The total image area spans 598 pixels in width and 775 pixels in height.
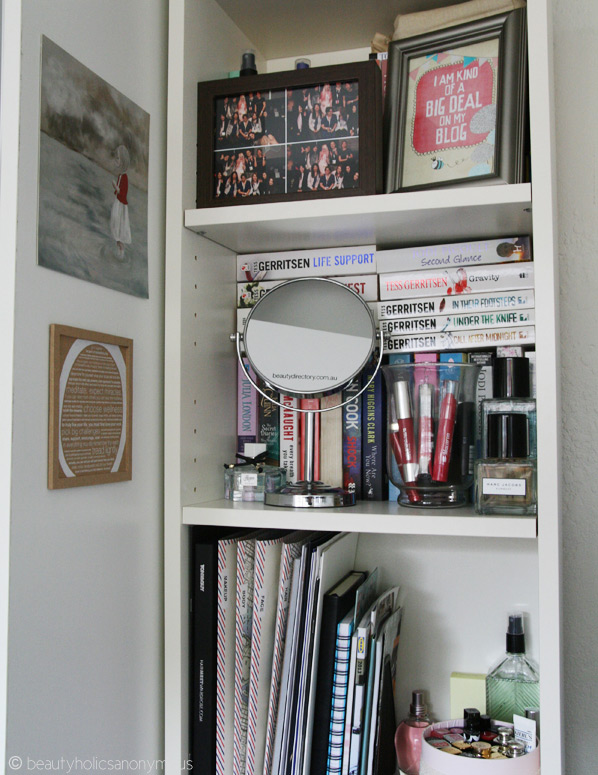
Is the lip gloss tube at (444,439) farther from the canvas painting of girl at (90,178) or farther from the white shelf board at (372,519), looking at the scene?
the canvas painting of girl at (90,178)

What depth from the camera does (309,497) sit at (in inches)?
35.8

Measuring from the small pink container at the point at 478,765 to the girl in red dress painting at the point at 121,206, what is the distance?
0.66 m

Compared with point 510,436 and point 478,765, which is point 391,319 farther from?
point 478,765

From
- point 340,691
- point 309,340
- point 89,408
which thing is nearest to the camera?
point 89,408

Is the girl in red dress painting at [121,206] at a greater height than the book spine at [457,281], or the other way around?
the girl in red dress painting at [121,206]

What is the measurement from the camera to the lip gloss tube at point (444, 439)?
3.02 feet

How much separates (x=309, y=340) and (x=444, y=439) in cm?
22

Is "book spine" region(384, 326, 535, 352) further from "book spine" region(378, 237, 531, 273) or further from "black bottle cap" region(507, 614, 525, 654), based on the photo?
"black bottle cap" region(507, 614, 525, 654)

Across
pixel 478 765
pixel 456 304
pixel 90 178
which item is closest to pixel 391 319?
pixel 456 304

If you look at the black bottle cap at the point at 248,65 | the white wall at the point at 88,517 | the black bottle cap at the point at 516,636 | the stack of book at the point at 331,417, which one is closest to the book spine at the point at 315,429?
the stack of book at the point at 331,417

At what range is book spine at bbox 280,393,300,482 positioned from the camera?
3.42ft

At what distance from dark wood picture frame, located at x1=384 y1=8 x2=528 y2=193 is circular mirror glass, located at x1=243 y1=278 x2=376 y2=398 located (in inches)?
6.5

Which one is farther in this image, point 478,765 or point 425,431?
point 425,431

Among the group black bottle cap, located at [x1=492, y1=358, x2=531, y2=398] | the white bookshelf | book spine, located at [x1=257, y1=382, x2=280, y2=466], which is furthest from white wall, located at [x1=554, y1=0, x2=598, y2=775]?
book spine, located at [x1=257, y1=382, x2=280, y2=466]
